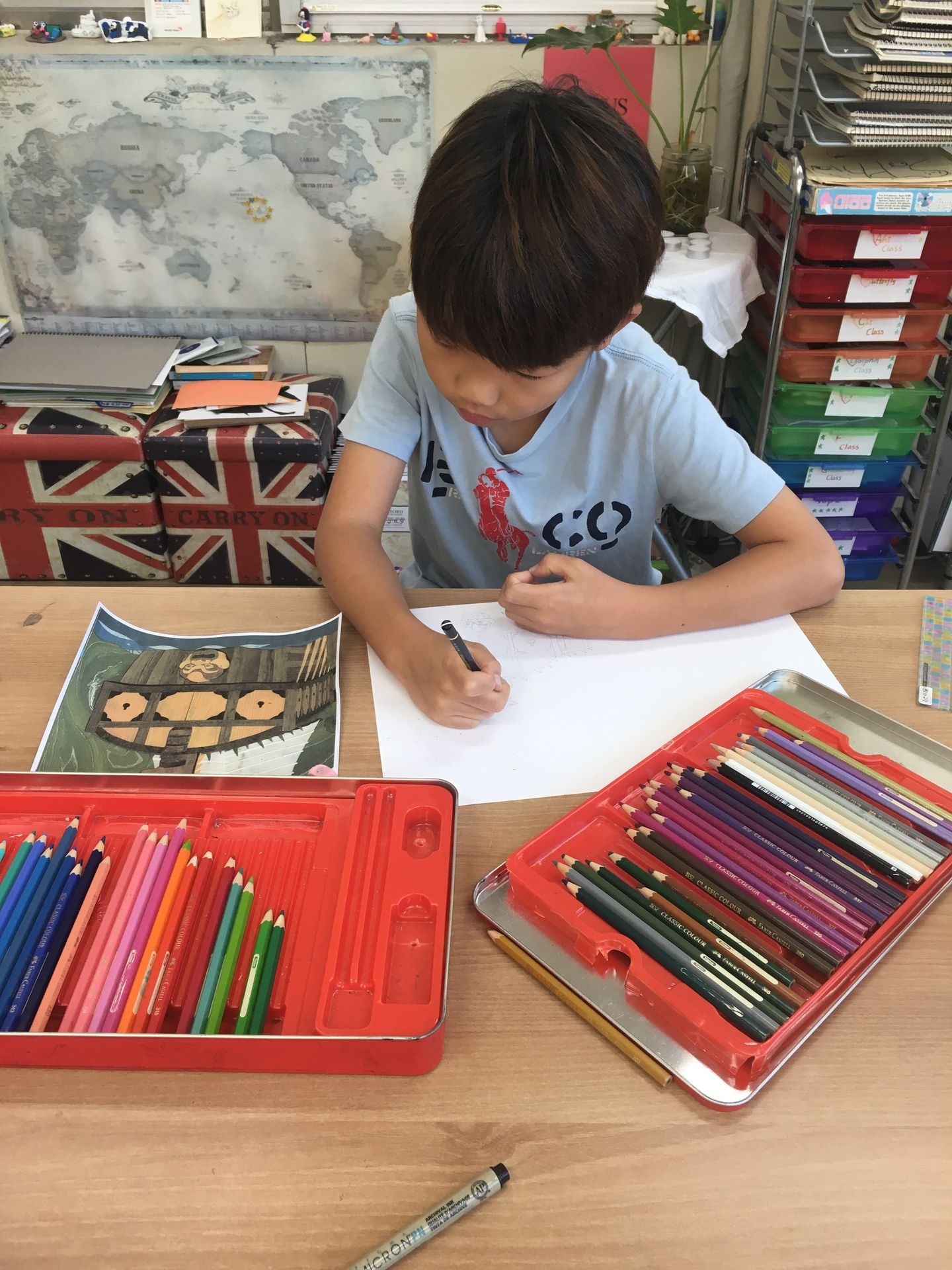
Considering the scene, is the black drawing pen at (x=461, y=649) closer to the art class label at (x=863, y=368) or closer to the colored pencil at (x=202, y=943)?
the colored pencil at (x=202, y=943)

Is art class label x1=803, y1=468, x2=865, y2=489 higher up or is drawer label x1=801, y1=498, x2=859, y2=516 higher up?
art class label x1=803, y1=468, x2=865, y2=489

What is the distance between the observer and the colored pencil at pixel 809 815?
637 millimetres

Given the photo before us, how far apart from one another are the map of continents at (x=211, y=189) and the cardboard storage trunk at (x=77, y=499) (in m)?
0.42

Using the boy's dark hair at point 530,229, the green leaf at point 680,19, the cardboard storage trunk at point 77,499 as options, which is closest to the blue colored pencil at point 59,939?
the boy's dark hair at point 530,229

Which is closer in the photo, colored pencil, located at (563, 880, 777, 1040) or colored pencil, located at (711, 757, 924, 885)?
colored pencil, located at (563, 880, 777, 1040)

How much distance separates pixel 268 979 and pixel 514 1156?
0.17 m

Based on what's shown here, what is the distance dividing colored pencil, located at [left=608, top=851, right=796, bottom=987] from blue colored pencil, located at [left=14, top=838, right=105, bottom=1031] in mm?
335

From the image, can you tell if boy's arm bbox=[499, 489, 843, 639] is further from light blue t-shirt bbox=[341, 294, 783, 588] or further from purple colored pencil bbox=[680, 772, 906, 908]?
purple colored pencil bbox=[680, 772, 906, 908]

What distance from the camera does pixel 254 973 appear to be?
0.56 m

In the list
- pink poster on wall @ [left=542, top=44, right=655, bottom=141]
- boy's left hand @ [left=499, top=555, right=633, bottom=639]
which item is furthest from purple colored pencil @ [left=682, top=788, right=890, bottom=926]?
pink poster on wall @ [left=542, top=44, right=655, bottom=141]

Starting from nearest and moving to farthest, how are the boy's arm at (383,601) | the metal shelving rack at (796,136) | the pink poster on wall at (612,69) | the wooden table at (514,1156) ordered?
the wooden table at (514,1156)
the boy's arm at (383,601)
the metal shelving rack at (796,136)
the pink poster on wall at (612,69)

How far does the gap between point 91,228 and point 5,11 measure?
490 mm

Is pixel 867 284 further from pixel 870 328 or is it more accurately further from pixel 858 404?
pixel 858 404

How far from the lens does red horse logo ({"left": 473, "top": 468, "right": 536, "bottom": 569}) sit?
1.10 m
